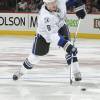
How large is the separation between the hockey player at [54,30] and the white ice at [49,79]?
180 millimetres

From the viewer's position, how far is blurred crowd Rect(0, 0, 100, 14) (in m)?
15.0

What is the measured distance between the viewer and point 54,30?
5.86 m

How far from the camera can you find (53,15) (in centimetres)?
593

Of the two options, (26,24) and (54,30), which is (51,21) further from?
(26,24)

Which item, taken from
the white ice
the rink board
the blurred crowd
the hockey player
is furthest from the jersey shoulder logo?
the blurred crowd

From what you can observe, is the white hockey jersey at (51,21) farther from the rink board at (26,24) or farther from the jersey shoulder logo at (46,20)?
the rink board at (26,24)

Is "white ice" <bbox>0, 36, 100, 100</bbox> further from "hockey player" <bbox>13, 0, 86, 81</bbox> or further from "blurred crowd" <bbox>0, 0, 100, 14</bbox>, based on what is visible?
"blurred crowd" <bbox>0, 0, 100, 14</bbox>

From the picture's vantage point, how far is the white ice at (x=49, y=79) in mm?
5539

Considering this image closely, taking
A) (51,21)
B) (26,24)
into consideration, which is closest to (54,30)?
(51,21)

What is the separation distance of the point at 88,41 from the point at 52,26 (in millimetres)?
7407

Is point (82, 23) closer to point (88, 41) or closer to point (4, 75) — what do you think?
point (88, 41)

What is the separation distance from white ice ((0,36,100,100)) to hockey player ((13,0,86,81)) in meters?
0.18

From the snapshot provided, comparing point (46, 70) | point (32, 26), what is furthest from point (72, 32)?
point (46, 70)

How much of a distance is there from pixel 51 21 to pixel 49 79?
3.41 ft
